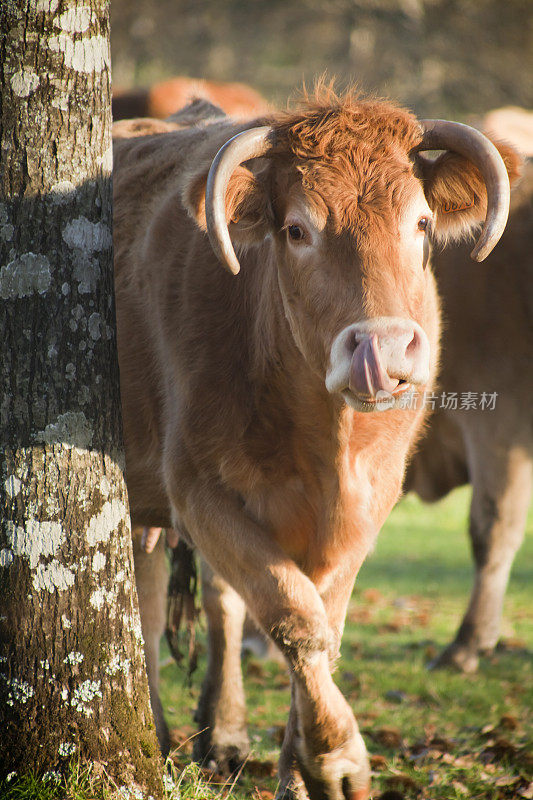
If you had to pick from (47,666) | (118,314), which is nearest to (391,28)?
(118,314)

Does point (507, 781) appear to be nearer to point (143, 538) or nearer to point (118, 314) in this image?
point (143, 538)

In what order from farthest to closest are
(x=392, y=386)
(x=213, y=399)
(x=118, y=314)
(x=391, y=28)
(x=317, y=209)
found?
(x=391, y=28)
(x=118, y=314)
(x=213, y=399)
(x=317, y=209)
(x=392, y=386)

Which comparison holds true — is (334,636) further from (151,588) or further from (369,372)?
(151,588)

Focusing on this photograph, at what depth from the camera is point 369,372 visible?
8.85 feet

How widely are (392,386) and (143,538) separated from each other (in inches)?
83.0

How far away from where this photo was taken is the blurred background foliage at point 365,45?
864 inches

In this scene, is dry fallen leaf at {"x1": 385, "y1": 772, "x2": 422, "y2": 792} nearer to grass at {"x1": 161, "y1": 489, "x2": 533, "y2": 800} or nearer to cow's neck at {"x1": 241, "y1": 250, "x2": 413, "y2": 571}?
grass at {"x1": 161, "y1": 489, "x2": 533, "y2": 800}

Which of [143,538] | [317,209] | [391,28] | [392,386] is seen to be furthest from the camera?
[391,28]

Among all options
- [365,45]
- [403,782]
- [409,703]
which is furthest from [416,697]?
[365,45]

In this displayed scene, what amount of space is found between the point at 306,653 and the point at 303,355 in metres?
1.04

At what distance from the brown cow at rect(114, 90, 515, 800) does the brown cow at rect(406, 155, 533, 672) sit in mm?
2257

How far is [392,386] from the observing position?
2723mm

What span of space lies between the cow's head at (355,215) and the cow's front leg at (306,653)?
0.67 metres

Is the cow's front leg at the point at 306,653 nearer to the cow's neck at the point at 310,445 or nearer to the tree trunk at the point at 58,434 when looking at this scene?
the cow's neck at the point at 310,445
